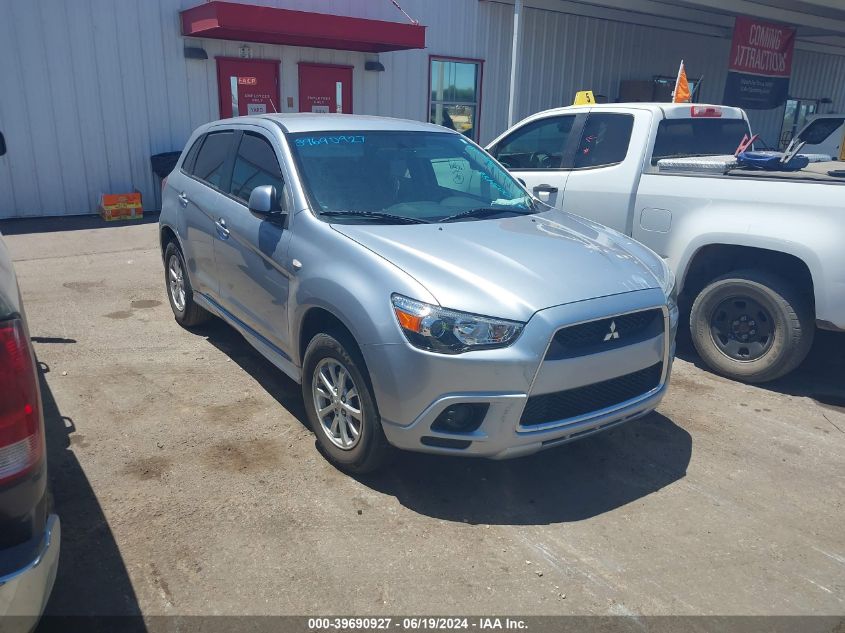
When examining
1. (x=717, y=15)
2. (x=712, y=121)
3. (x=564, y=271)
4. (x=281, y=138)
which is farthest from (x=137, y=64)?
(x=717, y=15)

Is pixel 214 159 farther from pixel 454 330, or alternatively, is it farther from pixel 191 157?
pixel 454 330

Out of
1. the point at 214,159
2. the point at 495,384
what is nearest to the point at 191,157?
the point at 214,159

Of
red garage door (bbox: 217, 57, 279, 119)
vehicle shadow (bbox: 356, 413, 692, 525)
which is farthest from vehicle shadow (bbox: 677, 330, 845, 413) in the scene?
red garage door (bbox: 217, 57, 279, 119)

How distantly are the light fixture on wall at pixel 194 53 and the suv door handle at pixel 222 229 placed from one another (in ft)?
25.4

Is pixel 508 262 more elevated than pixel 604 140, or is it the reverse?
pixel 604 140

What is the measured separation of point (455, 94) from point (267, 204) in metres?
11.5

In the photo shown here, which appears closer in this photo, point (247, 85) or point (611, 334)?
point (611, 334)

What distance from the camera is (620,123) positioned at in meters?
5.93

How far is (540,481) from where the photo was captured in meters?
3.72

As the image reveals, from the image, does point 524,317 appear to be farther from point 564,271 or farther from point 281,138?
point 281,138

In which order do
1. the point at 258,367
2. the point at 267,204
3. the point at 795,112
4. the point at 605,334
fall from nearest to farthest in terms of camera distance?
the point at 605,334
the point at 267,204
the point at 258,367
the point at 795,112

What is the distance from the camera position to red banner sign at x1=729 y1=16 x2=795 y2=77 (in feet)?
55.5

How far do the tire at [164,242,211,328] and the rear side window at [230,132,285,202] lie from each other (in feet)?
3.86

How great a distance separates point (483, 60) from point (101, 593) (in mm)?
13789
